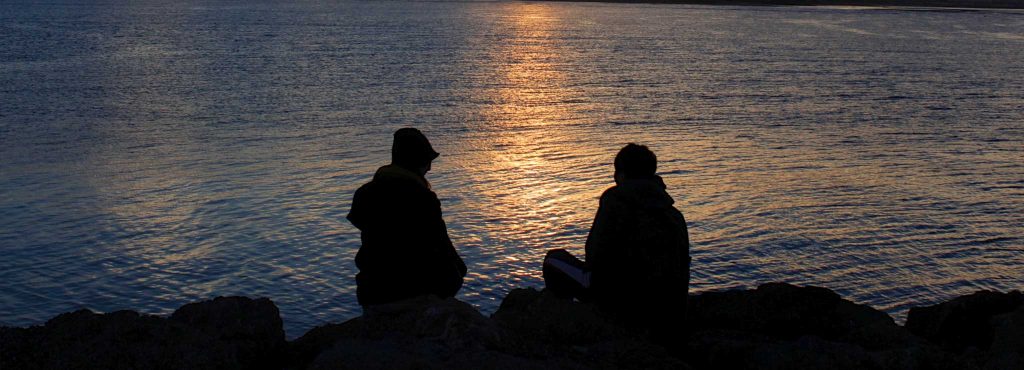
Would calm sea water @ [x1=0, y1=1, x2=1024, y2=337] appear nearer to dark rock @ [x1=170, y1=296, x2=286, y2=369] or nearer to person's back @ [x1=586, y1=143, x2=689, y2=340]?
dark rock @ [x1=170, y1=296, x2=286, y2=369]

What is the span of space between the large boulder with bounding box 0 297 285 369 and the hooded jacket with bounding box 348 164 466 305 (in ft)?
2.43

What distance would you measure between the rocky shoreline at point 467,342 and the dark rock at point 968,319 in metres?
0.15

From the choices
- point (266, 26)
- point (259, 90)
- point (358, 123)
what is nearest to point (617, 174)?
point (358, 123)

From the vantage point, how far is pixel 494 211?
1315 cm

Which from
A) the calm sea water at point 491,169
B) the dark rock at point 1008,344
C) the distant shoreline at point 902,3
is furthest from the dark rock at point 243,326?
the distant shoreline at point 902,3

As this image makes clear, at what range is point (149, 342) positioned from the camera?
5.59m

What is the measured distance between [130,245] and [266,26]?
2432 inches

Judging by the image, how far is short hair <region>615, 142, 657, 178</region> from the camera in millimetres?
6262

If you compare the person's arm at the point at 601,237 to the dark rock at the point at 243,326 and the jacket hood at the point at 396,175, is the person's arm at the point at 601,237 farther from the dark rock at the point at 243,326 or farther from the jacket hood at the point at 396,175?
the dark rock at the point at 243,326

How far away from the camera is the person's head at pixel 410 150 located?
252 inches

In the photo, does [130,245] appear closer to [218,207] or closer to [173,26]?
[218,207]

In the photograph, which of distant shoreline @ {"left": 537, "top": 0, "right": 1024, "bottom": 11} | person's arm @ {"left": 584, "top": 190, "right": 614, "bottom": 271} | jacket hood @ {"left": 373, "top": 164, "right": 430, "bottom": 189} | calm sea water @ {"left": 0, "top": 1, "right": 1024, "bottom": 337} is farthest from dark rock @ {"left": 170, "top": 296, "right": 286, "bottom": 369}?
distant shoreline @ {"left": 537, "top": 0, "right": 1024, "bottom": 11}

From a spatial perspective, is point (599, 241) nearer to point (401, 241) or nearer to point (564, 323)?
point (564, 323)

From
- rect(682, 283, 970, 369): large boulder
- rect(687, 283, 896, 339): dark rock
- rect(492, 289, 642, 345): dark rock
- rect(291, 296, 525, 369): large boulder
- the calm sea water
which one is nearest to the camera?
rect(291, 296, 525, 369): large boulder
